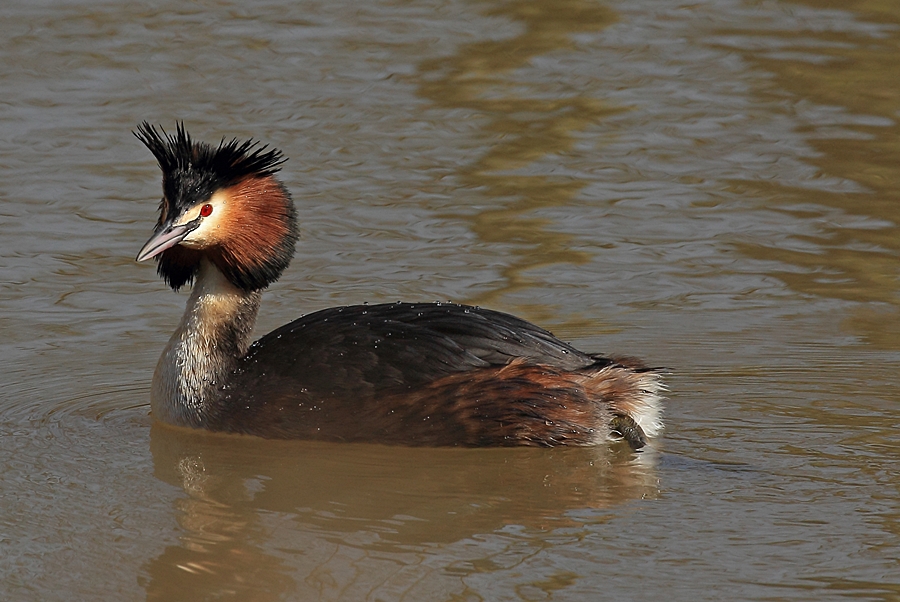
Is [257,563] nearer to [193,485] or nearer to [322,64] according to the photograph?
[193,485]

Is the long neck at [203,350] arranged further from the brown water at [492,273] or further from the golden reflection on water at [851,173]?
the golden reflection on water at [851,173]

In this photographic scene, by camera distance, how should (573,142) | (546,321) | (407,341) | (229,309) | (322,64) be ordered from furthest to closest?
(322,64) < (573,142) < (546,321) < (229,309) < (407,341)

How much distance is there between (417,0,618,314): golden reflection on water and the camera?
30.2 feet

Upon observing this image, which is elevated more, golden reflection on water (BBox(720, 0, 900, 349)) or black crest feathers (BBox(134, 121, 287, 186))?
black crest feathers (BBox(134, 121, 287, 186))

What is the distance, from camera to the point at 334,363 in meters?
6.72

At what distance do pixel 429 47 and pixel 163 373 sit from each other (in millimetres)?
6090

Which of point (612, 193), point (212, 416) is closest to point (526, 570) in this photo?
point (212, 416)

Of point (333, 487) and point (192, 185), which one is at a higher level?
point (192, 185)

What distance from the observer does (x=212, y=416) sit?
6.96m

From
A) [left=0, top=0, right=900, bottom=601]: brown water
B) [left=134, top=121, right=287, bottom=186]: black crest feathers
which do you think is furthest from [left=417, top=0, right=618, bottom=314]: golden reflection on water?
[left=134, top=121, right=287, bottom=186]: black crest feathers

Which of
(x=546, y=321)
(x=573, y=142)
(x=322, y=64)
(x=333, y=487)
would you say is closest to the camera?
(x=333, y=487)

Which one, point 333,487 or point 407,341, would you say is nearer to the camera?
point 333,487

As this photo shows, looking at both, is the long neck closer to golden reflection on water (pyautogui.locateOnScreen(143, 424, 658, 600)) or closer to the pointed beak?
golden reflection on water (pyautogui.locateOnScreen(143, 424, 658, 600))

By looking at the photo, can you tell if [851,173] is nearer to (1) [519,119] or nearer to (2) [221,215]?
(1) [519,119]
